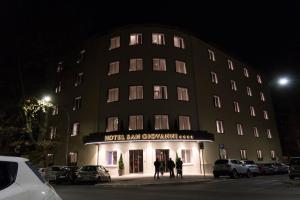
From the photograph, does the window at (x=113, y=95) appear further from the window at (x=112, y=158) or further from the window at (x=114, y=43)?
the window at (x=112, y=158)

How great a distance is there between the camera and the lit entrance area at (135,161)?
91.7 ft

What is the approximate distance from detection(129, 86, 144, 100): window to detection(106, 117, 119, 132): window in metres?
2.94

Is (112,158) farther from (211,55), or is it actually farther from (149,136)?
(211,55)

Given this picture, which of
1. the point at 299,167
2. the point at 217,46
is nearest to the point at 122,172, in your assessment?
the point at 299,167

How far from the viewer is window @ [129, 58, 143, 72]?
102 feet

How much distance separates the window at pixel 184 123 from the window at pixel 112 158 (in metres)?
7.54

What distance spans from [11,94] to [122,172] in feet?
55.8

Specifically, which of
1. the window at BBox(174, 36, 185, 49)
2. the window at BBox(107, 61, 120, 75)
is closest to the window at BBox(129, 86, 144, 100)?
the window at BBox(107, 61, 120, 75)

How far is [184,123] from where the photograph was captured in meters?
29.9

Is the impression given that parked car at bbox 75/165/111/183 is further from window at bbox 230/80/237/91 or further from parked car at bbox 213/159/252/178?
window at bbox 230/80/237/91

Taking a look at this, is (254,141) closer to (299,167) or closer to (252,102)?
(252,102)

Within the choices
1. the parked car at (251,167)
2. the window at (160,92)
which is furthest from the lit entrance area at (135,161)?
the parked car at (251,167)

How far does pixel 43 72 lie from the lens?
35062mm

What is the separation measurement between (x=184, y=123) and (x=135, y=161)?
22.0 feet
